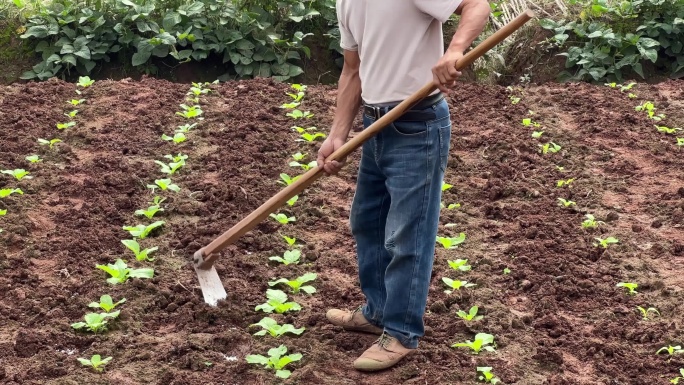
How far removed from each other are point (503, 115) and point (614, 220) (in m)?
2.06

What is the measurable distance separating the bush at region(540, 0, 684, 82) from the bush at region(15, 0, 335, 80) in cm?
244

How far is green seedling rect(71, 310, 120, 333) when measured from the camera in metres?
4.36

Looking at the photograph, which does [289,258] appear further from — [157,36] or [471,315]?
[157,36]

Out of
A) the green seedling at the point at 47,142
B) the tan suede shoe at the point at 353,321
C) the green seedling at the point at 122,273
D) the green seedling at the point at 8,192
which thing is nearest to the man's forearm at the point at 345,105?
the tan suede shoe at the point at 353,321

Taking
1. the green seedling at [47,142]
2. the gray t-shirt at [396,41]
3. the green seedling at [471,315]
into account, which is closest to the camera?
the gray t-shirt at [396,41]

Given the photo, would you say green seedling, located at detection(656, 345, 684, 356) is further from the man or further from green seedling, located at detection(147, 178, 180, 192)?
green seedling, located at detection(147, 178, 180, 192)

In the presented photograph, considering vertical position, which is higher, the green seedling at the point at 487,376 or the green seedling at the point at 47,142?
the green seedling at the point at 487,376

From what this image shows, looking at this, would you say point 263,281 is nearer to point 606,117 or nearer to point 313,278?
point 313,278

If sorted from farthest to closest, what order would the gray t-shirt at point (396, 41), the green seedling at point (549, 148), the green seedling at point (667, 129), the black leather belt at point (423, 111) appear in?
the green seedling at point (667, 129) → the green seedling at point (549, 148) → the black leather belt at point (423, 111) → the gray t-shirt at point (396, 41)

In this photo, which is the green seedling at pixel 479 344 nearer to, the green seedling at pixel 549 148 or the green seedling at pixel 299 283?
the green seedling at pixel 299 283

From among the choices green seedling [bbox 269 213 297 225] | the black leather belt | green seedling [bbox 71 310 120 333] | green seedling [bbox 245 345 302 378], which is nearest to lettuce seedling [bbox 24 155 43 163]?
green seedling [bbox 269 213 297 225]

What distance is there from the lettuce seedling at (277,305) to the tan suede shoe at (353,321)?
210 mm

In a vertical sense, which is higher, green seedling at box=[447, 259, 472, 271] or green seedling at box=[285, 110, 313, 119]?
green seedling at box=[447, 259, 472, 271]

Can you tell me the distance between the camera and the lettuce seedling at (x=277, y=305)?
15.1 ft
